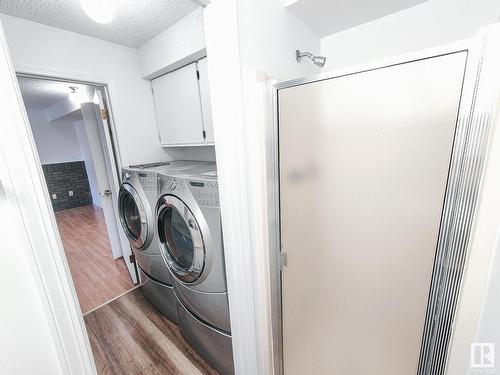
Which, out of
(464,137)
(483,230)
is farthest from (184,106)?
(483,230)

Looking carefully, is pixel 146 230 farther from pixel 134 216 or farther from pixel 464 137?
pixel 464 137

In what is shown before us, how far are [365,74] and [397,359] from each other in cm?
108

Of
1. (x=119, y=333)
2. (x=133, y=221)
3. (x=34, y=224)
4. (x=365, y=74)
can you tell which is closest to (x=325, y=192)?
(x=365, y=74)

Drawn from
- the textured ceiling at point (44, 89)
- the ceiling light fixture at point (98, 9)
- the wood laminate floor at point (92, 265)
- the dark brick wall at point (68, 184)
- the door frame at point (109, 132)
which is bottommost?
the wood laminate floor at point (92, 265)

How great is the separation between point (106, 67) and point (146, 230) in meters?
1.41

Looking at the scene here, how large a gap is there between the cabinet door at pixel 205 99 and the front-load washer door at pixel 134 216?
28.4 inches

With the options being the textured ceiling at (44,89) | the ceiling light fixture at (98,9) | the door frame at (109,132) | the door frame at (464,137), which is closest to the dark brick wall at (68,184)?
the textured ceiling at (44,89)

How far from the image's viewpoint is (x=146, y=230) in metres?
1.69

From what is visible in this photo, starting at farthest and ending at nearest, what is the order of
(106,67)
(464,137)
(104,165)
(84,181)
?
1. (84,181)
2. (104,165)
3. (106,67)
4. (464,137)

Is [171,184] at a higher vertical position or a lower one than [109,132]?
lower

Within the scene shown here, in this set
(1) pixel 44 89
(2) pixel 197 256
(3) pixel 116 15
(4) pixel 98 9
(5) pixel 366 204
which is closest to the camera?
(5) pixel 366 204

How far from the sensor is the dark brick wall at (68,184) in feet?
16.3

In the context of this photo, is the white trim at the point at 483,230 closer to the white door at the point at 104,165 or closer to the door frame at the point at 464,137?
the door frame at the point at 464,137

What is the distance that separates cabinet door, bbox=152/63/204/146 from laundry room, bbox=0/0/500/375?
18 millimetres
